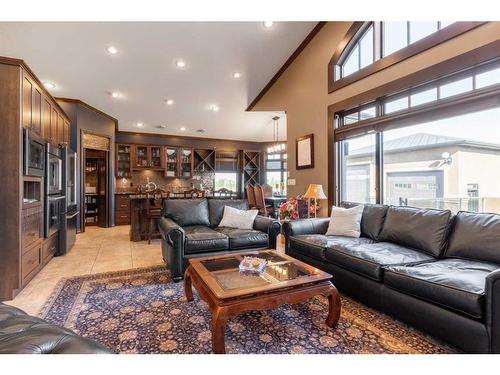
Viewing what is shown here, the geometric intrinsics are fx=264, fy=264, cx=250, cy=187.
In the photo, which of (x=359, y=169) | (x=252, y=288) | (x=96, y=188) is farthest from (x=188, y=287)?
(x=96, y=188)

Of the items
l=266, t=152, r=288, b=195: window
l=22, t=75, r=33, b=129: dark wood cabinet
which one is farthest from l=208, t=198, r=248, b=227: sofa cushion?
l=266, t=152, r=288, b=195: window

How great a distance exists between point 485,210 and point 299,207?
8.18 ft

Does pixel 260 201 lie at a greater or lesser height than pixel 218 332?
greater

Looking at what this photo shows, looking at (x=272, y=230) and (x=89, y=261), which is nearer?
(x=272, y=230)

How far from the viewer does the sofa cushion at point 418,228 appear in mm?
2432

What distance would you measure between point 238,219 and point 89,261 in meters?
2.24

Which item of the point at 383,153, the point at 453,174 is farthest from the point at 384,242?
the point at 383,153

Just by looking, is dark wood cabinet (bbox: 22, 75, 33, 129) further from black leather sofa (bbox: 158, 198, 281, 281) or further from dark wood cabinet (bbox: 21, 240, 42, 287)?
black leather sofa (bbox: 158, 198, 281, 281)

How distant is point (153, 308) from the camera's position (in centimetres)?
234

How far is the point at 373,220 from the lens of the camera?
10.2ft

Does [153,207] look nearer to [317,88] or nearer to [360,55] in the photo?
[317,88]

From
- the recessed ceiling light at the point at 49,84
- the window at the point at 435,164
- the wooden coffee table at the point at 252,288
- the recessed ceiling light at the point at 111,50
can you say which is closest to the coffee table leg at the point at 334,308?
the wooden coffee table at the point at 252,288

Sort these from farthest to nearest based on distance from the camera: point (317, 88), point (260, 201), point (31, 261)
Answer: point (260, 201) < point (317, 88) < point (31, 261)
